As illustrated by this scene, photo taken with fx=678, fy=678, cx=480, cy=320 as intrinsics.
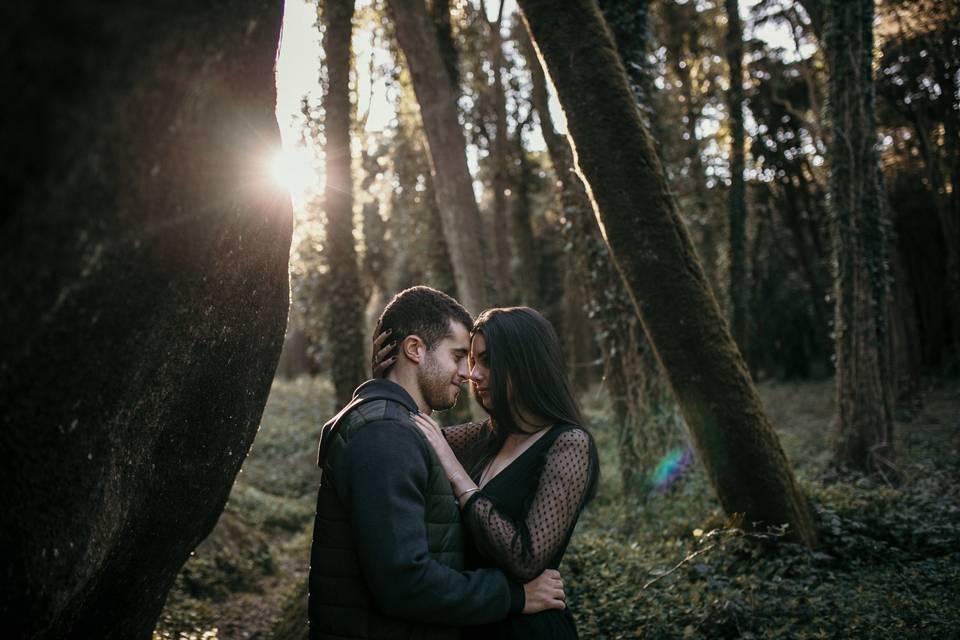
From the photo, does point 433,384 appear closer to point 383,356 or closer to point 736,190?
point 383,356

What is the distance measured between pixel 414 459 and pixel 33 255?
149 centimetres

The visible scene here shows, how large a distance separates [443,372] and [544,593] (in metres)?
1.11

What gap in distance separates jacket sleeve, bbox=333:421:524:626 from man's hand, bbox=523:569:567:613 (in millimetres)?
326

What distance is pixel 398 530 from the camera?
8.35 ft

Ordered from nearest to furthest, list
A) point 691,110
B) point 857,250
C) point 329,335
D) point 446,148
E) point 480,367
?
point 480,367 < point 857,250 < point 446,148 < point 329,335 < point 691,110

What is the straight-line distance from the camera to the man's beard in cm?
321

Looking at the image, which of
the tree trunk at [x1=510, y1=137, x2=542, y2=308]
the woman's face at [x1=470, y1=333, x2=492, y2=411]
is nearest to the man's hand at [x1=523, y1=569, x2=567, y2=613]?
the woman's face at [x1=470, y1=333, x2=492, y2=411]

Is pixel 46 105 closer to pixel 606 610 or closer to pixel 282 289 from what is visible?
pixel 282 289

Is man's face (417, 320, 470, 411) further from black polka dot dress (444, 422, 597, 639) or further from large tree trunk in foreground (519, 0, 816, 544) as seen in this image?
large tree trunk in foreground (519, 0, 816, 544)

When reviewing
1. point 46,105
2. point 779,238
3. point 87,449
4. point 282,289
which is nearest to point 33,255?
point 46,105

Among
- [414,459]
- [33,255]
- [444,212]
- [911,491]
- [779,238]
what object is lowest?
[911,491]

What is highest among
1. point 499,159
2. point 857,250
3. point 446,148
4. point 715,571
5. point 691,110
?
point 691,110

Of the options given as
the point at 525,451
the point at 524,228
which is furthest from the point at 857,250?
the point at 524,228

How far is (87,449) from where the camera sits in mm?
2283
